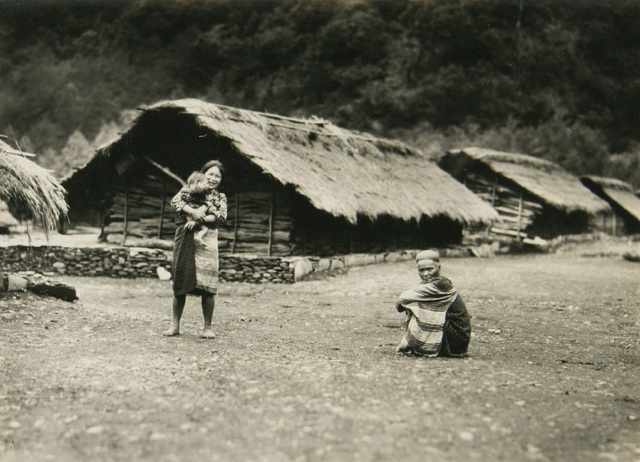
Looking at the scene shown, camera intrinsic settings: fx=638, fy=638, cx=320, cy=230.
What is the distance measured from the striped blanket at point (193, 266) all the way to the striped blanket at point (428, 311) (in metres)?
2.01

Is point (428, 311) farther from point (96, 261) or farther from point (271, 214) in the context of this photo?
point (96, 261)

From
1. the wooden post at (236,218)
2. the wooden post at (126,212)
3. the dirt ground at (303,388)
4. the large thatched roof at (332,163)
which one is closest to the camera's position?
the dirt ground at (303,388)

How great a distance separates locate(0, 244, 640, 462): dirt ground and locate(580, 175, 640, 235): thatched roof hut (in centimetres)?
2423

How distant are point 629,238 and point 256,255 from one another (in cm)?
2246

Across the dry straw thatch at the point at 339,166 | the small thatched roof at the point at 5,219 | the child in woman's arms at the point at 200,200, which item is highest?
the dry straw thatch at the point at 339,166

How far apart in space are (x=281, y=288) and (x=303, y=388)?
293 inches

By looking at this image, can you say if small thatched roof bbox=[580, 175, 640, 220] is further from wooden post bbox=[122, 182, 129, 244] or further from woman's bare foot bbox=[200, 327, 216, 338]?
woman's bare foot bbox=[200, 327, 216, 338]

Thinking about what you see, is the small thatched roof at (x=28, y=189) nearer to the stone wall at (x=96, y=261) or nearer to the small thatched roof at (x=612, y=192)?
the stone wall at (x=96, y=261)

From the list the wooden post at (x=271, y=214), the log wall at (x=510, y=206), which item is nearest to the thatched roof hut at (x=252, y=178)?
the wooden post at (x=271, y=214)

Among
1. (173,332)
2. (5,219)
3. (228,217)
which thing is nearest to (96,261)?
(228,217)

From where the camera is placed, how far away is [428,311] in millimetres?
5984

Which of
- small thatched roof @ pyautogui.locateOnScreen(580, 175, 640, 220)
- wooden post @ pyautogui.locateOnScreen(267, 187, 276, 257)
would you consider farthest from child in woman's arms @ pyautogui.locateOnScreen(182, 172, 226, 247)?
small thatched roof @ pyautogui.locateOnScreen(580, 175, 640, 220)

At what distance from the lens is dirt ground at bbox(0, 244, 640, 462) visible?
11.9 feet

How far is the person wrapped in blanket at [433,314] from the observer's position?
5973mm
